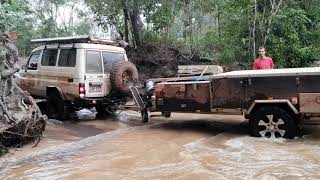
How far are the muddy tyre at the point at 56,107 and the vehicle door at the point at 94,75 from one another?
3.46 ft

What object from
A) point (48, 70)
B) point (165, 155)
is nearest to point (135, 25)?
point (48, 70)

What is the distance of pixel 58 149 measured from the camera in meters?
8.22

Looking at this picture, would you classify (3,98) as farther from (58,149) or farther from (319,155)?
(319,155)

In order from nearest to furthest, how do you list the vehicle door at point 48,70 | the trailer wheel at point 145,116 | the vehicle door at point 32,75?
the trailer wheel at point 145,116, the vehicle door at point 48,70, the vehicle door at point 32,75

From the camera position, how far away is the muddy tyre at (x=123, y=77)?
35.8 ft

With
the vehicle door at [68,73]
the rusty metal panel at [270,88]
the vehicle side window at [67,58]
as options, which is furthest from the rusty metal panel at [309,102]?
the vehicle side window at [67,58]

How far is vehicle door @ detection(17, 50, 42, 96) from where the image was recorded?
12.3 meters

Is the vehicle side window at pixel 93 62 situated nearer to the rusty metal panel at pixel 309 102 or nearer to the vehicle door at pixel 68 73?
the vehicle door at pixel 68 73

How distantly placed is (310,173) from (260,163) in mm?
821

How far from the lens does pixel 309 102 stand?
26.2 feet

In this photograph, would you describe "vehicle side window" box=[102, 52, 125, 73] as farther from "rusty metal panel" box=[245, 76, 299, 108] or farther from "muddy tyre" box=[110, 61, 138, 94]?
"rusty metal panel" box=[245, 76, 299, 108]

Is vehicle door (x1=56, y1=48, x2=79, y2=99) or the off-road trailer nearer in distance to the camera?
the off-road trailer

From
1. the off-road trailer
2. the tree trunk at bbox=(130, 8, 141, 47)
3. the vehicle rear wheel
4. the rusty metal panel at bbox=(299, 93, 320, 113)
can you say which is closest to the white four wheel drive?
the vehicle rear wheel

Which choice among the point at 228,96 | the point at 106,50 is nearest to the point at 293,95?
the point at 228,96
